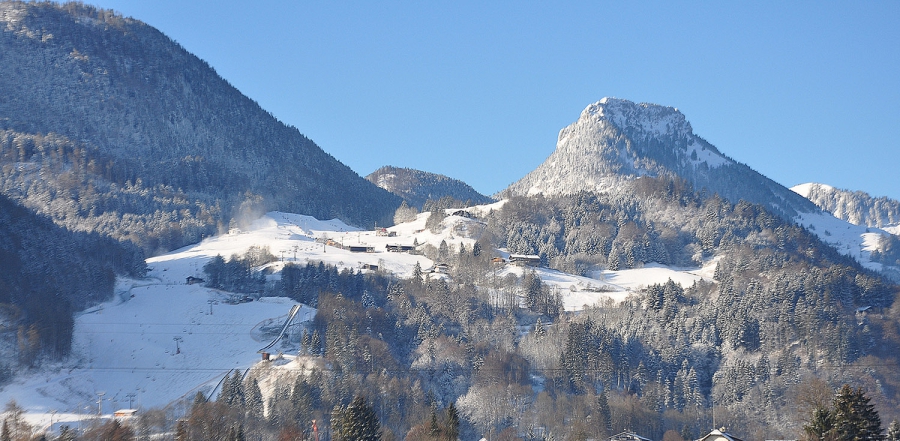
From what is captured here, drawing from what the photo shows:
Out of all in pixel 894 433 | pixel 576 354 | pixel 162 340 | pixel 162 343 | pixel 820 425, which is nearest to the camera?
pixel 820 425

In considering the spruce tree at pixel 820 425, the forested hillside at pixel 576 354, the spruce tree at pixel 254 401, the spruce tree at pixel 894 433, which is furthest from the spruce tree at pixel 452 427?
the spruce tree at pixel 254 401

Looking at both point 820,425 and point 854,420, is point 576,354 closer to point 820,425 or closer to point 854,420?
point 820,425

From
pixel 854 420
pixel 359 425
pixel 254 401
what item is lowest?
pixel 254 401

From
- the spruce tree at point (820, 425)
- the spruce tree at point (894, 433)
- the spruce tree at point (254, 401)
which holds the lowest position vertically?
the spruce tree at point (254, 401)

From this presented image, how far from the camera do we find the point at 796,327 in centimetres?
15362

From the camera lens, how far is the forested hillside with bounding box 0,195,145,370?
130m

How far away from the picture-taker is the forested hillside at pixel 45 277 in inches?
5103

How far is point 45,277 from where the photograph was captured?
152 meters

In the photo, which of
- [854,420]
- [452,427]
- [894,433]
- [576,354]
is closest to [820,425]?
[854,420]

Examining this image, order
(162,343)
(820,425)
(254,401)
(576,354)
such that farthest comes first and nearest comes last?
(162,343)
(576,354)
(254,401)
(820,425)

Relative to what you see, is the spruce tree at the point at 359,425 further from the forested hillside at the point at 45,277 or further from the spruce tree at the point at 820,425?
the forested hillside at the point at 45,277

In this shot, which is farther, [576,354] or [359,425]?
[576,354]

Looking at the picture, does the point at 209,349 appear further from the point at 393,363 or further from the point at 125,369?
the point at 393,363

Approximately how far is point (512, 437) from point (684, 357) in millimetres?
45273
